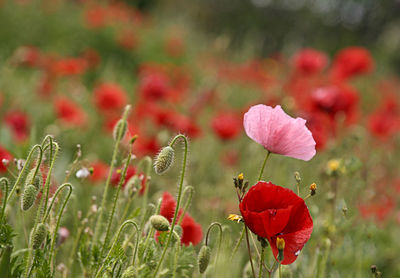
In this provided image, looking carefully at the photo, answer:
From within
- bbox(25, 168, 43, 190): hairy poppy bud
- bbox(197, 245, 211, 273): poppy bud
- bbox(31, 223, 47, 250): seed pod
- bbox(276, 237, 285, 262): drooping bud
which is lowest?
bbox(197, 245, 211, 273): poppy bud

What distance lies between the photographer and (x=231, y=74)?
19.2 ft

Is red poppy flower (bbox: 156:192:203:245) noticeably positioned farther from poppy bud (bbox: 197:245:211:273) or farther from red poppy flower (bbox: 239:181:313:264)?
red poppy flower (bbox: 239:181:313:264)

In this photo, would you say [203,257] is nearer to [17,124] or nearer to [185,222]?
[185,222]

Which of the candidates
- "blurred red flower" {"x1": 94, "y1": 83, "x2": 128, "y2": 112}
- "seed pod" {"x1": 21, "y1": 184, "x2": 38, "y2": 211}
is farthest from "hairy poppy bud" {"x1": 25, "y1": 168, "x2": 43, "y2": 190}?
"blurred red flower" {"x1": 94, "y1": 83, "x2": 128, "y2": 112}

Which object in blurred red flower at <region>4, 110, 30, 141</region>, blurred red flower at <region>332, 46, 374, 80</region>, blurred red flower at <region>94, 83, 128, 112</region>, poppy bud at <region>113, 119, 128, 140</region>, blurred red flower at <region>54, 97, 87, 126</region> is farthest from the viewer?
blurred red flower at <region>332, 46, 374, 80</region>

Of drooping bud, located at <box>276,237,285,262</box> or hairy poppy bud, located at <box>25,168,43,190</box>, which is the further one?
hairy poppy bud, located at <box>25,168,43,190</box>

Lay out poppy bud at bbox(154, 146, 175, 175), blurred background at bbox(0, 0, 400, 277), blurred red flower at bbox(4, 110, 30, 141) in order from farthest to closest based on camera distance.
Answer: blurred red flower at bbox(4, 110, 30, 141) → blurred background at bbox(0, 0, 400, 277) → poppy bud at bbox(154, 146, 175, 175)

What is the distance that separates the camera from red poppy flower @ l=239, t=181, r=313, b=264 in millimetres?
834

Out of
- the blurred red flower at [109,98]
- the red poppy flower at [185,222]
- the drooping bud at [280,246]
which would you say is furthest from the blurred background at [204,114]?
the drooping bud at [280,246]

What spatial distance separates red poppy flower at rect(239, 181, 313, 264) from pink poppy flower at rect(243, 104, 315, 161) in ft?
0.38

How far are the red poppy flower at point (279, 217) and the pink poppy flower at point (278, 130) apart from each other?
11cm

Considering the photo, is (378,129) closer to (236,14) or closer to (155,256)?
(155,256)

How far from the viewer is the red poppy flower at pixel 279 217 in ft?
2.74

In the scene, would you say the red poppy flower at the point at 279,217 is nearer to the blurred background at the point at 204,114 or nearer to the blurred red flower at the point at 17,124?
the blurred background at the point at 204,114
